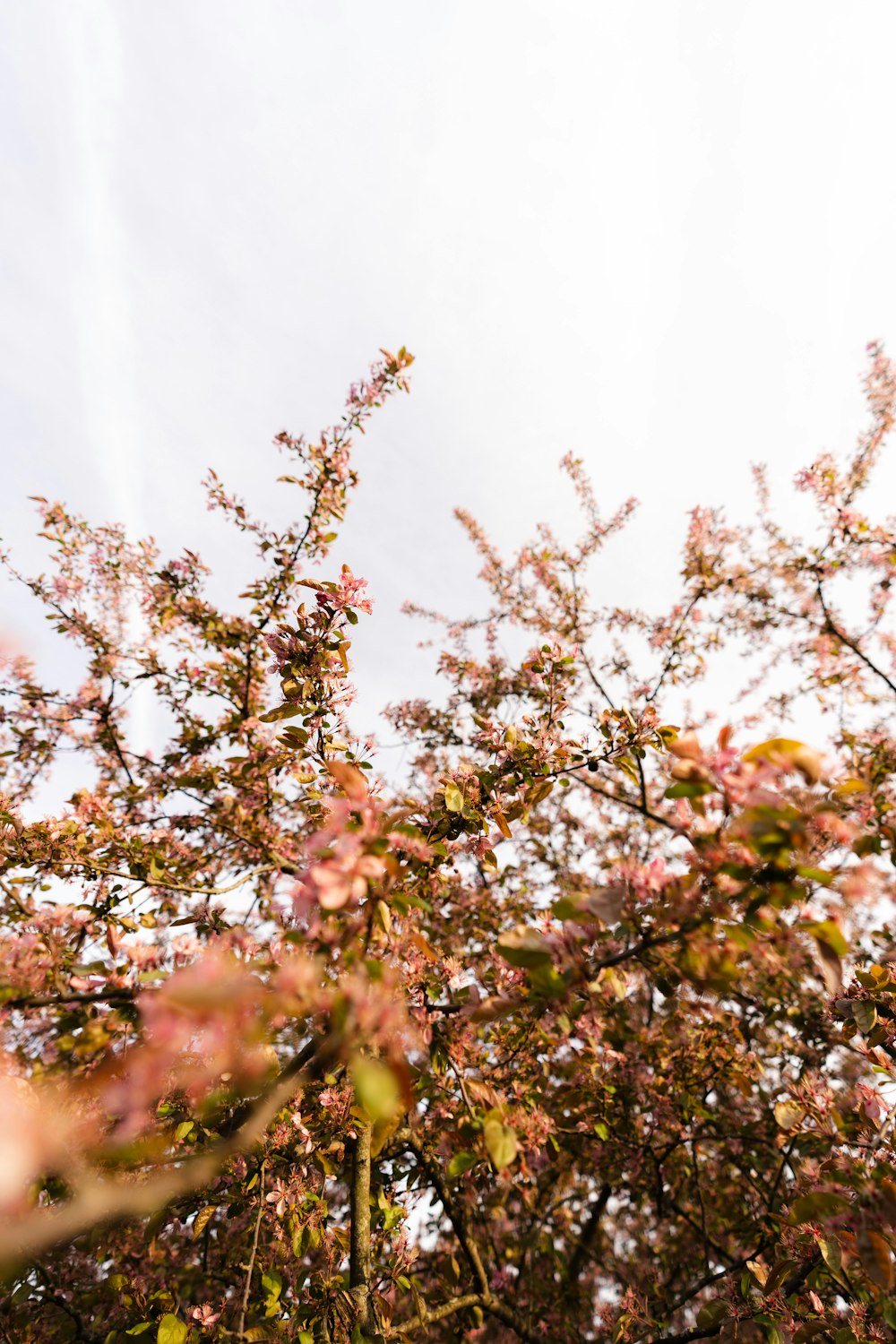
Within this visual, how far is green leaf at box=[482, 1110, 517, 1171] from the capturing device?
111cm

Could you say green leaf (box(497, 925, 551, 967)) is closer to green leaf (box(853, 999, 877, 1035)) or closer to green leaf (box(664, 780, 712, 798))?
green leaf (box(664, 780, 712, 798))

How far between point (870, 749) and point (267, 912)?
15.1 ft

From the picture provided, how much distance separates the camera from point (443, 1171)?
3.11m

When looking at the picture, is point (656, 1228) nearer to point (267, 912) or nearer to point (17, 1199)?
point (267, 912)

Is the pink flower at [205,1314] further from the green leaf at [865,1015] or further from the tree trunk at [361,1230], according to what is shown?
the green leaf at [865,1015]

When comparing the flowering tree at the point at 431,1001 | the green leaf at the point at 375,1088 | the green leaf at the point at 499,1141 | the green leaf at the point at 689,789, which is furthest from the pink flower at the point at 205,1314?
the green leaf at the point at 689,789

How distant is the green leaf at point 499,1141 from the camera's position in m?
1.11

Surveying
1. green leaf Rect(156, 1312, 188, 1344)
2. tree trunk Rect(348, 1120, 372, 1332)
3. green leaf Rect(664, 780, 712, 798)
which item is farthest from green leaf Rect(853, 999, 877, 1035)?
green leaf Rect(156, 1312, 188, 1344)

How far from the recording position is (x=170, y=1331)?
6.39ft

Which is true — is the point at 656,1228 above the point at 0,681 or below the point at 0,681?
below

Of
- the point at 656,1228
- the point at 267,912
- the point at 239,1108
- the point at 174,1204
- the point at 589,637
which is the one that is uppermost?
the point at 589,637

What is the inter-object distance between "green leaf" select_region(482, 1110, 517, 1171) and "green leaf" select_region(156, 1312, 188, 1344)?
1.87 m

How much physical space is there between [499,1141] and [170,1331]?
194 cm

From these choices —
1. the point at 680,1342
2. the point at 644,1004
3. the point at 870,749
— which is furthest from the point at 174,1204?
the point at 644,1004
